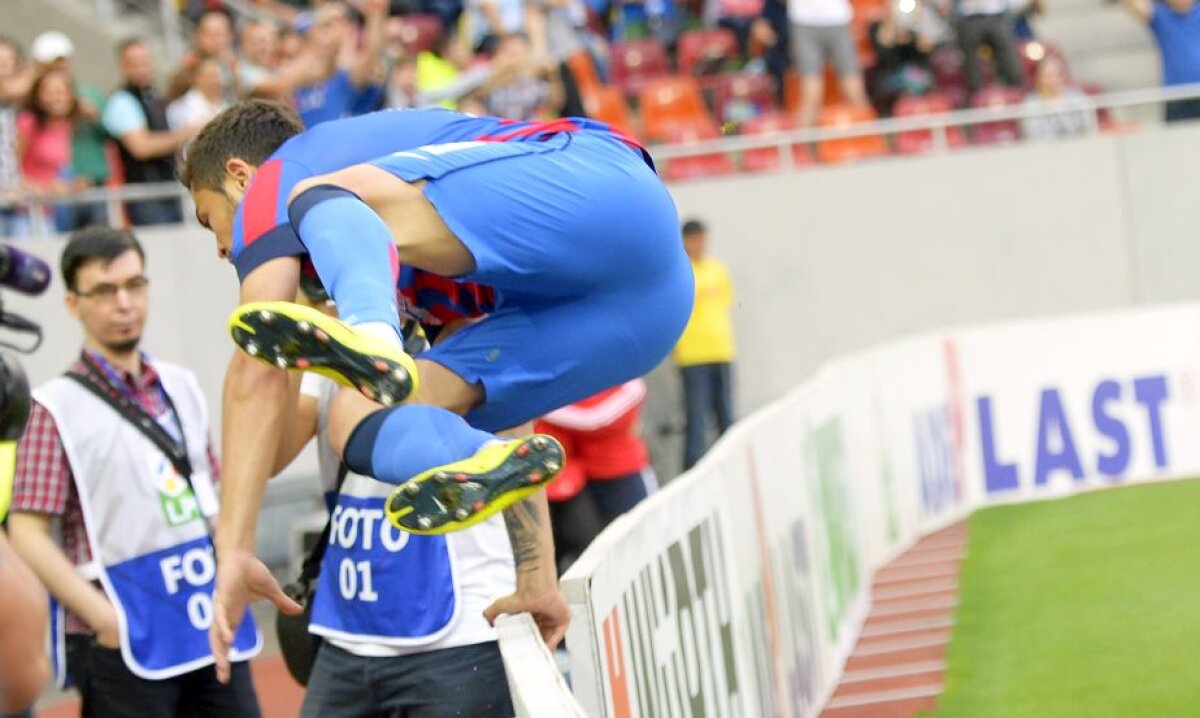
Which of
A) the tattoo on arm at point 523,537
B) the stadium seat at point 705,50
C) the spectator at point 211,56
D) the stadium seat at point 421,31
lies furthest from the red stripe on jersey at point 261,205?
the stadium seat at point 705,50

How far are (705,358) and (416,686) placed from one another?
33.1 feet

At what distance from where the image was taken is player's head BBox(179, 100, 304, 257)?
4.52m

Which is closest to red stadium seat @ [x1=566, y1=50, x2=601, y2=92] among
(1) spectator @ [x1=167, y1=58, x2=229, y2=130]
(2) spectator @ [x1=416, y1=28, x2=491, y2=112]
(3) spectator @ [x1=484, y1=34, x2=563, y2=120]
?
(2) spectator @ [x1=416, y1=28, x2=491, y2=112]

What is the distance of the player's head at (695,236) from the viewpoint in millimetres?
14344

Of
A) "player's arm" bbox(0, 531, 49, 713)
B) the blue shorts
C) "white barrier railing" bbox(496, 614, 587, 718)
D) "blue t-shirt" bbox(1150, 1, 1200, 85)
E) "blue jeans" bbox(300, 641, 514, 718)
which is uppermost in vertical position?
"blue t-shirt" bbox(1150, 1, 1200, 85)

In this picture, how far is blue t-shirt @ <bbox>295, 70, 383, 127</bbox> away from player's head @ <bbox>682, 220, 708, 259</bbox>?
3238mm

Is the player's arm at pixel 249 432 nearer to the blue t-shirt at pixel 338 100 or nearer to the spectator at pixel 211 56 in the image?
the blue t-shirt at pixel 338 100

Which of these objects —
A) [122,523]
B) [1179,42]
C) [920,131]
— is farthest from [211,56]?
[122,523]

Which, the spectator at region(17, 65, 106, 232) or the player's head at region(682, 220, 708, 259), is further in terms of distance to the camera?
the player's head at region(682, 220, 708, 259)

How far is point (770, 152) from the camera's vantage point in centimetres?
1656

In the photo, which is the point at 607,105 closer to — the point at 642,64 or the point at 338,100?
the point at 642,64

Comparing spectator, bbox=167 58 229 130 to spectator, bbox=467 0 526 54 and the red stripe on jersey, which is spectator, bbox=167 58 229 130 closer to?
spectator, bbox=467 0 526 54

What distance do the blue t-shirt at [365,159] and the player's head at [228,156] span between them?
0.12 meters

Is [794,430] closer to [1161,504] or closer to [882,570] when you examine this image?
[882,570]
